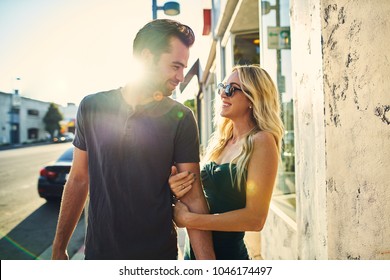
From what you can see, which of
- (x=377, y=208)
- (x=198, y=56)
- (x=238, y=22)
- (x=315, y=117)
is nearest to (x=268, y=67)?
(x=238, y=22)

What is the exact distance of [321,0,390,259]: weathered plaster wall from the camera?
1468mm

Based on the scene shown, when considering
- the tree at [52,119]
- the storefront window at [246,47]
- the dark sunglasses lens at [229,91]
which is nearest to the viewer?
the dark sunglasses lens at [229,91]

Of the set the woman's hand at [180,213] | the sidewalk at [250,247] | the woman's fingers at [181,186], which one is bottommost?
the sidewalk at [250,247]

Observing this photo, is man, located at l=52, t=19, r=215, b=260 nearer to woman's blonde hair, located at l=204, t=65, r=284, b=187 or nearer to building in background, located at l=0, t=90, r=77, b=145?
woman's blonde hair, located at l=204, t=65, r=284, b=187

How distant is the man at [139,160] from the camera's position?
145 cm

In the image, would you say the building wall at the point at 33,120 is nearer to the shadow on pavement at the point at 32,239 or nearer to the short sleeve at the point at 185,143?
the shadow on pavement at the point at 32,239

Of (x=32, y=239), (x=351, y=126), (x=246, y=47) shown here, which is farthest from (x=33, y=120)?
(x=351, y=126)

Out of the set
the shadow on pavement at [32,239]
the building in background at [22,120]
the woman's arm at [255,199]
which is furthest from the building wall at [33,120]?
the woman's arm at [255,199]

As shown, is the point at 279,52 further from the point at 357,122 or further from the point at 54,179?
the point at 54,179

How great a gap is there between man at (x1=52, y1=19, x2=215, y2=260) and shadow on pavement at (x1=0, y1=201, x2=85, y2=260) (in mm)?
2901

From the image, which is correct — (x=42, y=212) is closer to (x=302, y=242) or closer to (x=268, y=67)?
(x=268, y=67)

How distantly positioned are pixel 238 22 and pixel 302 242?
4.10 meters

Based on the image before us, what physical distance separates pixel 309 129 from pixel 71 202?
1.39m

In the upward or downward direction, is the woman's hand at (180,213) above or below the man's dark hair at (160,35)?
below
